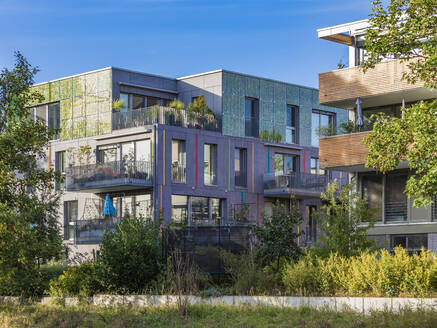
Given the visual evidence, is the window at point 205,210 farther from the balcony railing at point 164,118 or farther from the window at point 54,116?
the window at point 54,116

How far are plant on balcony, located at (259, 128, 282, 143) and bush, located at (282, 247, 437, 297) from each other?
2780 cm

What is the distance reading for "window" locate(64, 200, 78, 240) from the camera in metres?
47.0

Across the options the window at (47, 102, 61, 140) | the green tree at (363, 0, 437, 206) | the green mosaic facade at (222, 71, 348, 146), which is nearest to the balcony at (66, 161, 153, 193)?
the window at (47, 102, 61, 140)

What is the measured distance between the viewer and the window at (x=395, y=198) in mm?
28297

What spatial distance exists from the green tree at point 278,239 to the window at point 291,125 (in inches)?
1063

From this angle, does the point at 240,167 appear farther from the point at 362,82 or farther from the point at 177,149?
the point at 362,82

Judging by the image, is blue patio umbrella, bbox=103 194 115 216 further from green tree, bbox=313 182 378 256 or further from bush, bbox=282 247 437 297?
bush, bbox=282 247 437 297

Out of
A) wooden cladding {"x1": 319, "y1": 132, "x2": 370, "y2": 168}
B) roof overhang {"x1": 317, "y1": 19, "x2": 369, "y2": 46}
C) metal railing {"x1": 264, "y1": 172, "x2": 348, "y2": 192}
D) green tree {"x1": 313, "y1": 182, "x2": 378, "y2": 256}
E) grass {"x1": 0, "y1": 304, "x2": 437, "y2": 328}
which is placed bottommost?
grass {"x1": 0, "y1": 304, "x2": 437, "y2": 328}

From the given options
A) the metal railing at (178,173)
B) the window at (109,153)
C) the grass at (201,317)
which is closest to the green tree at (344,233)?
the grass at (201,317)

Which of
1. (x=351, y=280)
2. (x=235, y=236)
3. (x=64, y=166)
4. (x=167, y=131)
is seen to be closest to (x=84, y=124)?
(x=64, y=166)

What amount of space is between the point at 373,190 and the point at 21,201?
1301cm

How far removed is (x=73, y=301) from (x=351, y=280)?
29.0 ft

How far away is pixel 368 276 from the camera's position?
1845cm

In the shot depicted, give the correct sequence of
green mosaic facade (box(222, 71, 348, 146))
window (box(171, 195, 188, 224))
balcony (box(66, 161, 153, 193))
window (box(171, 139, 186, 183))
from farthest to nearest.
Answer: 1. green mosaic facade (box(222, 71, 348, 146))
2. window (box(171, 139, 186, 183))
3. window (box(171, 195, 188, 224))
4. balcony (box(66, 161, 153, 193))
